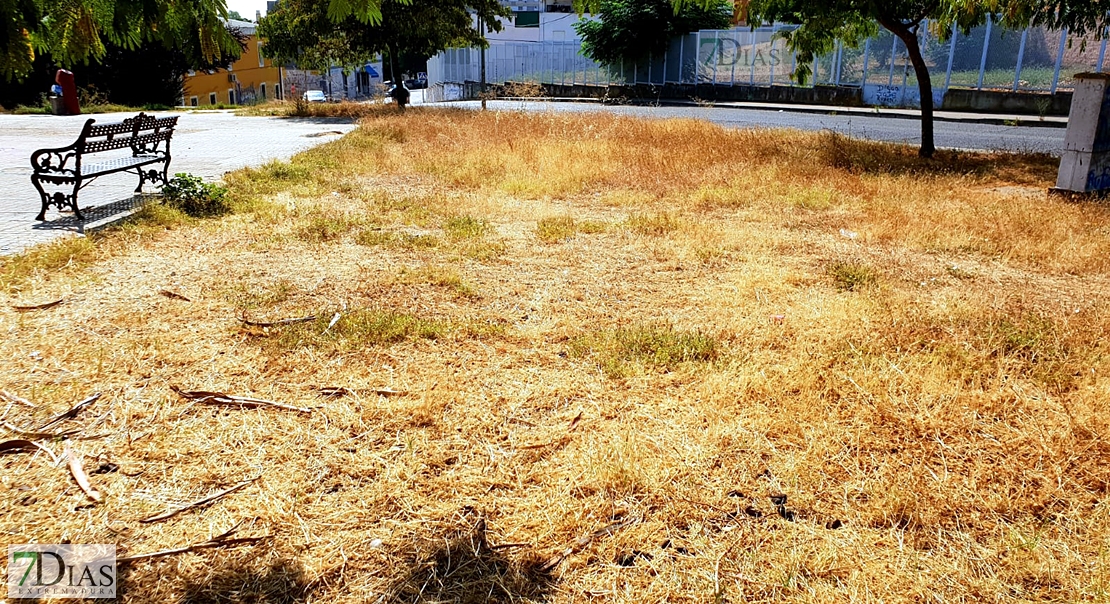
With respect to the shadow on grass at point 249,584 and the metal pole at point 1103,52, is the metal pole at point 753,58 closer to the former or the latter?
the metal pole at point 1103,52

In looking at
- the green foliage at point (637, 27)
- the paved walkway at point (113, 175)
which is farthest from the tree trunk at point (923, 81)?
the green foliage at point (637, 27)

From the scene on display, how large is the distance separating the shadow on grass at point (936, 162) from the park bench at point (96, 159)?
31.9ft

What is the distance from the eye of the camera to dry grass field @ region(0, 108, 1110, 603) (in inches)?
107

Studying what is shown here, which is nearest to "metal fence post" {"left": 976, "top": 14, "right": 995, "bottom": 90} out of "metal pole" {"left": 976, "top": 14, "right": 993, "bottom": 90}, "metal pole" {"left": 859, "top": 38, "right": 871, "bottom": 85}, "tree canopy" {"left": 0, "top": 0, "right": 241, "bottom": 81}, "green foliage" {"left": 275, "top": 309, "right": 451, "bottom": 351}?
"metal pole" {"left": 976, "top": 14, "right": 993, "bottom": 90}

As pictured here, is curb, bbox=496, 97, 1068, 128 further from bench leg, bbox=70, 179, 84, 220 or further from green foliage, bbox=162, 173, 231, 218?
bench leg, bbox=70, 179, 84, 220

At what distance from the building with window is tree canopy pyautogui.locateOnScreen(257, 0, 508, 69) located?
2160 cm

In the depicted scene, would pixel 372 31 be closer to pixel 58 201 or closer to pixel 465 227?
pixel 58 201

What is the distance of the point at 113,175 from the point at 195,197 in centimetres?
329

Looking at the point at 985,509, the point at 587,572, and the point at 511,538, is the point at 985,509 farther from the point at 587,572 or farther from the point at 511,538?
the point at 511,538

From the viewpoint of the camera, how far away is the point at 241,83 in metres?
52.2

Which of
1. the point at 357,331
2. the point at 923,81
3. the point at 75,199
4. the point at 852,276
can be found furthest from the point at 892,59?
the point at 357,331

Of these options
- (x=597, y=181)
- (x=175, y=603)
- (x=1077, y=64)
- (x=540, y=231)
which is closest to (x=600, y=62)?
(x=1077, y=64)

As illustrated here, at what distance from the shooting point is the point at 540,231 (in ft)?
25.0

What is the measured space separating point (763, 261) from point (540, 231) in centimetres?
231
